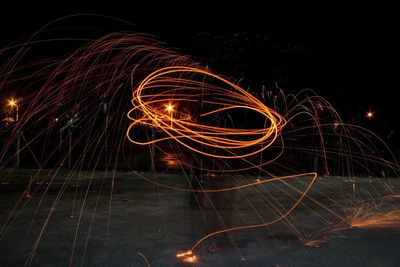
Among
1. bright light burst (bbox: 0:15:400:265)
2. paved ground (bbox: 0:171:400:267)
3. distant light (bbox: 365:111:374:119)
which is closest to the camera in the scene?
paved ground (bbox: 0:171:400:267)

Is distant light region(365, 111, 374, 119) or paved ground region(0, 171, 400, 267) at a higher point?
distant light region(365, 111, 374, 119)

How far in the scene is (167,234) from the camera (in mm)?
7723

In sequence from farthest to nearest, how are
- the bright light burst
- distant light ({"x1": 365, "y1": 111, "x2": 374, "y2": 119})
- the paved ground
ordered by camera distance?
distant light ({"x1": 365, "y1": 111, "x2": 374, "y2": 119})
the bright light burst
the paved ground

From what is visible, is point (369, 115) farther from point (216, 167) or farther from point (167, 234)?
point (167, 234)

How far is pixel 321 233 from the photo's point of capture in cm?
790

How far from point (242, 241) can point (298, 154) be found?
1393 cm

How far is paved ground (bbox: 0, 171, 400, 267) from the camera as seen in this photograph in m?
6.23

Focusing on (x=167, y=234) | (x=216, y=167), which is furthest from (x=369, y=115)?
(x=167, y=234)

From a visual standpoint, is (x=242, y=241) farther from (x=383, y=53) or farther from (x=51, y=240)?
(x=383, y=53)

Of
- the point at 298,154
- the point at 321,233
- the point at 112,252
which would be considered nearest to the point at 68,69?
the point at 112,252

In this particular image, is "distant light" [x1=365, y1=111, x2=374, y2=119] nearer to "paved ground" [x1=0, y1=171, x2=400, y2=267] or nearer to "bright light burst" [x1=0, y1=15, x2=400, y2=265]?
"bright light burst" [x1=0, y1=15, x2=400, y2=265]

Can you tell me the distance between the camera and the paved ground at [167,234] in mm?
6234

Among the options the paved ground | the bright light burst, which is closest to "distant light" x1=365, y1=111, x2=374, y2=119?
the bright light burst

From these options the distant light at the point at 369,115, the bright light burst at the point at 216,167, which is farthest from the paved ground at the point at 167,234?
the distant light at the point at 369,115
